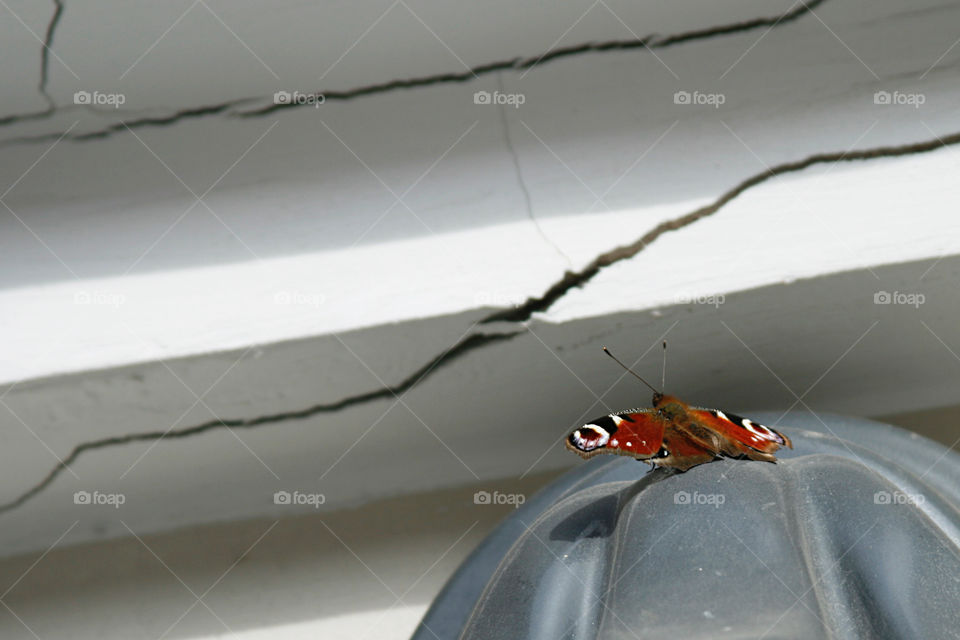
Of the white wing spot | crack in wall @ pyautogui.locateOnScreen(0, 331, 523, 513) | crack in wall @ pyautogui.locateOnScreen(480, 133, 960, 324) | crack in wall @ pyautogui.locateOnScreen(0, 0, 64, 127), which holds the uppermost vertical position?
crack in wall @ pyautogui.locateOnScreen(0, 0, 64, 127)

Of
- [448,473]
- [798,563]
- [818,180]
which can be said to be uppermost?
[818,180]

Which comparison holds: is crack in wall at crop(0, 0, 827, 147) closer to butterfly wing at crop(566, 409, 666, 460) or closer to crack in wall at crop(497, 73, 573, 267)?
crack in wall at crop(497, 73, 573, 267)

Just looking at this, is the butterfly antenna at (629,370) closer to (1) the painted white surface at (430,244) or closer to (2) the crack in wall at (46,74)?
(1) the painted white surface at (430,244)

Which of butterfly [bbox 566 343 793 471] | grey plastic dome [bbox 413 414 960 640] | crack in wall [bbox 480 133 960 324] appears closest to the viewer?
grey plastic dome [bbox 413 414 960 640]

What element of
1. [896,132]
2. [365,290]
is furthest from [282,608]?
[896,132]

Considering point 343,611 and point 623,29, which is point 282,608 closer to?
point 343,611

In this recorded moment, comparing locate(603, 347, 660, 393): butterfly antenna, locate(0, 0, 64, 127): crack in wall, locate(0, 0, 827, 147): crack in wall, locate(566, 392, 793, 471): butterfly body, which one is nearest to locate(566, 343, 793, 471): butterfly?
locate(566, 392, 793, 471): butterfly body

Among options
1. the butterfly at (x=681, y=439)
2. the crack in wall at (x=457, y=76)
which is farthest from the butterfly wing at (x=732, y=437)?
the crack in wall at (x=457, y=76)

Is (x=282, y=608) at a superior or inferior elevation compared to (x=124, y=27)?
inferior
